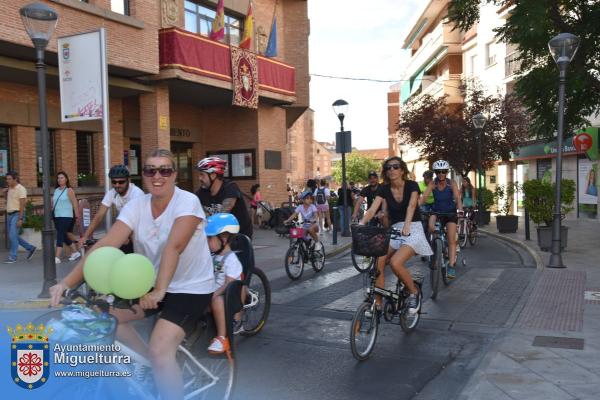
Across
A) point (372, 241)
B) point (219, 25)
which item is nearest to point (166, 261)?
point (372, 241)

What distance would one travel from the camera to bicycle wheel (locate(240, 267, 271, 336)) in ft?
18.9

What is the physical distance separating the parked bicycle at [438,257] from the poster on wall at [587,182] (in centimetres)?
1668

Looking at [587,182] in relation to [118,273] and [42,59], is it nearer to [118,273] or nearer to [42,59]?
[42,59]

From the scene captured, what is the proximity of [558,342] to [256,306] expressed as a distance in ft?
9.75

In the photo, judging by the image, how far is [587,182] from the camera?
2356cm

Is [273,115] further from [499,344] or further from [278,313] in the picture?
[499,344]

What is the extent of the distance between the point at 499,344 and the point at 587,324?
53.9 inches

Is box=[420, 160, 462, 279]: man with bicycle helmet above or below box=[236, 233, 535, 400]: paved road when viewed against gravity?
above

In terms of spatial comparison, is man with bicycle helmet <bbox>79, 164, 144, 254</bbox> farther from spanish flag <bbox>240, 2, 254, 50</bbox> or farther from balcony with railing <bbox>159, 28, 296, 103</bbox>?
spanish flag <bbox>240, 2, 254, 50</bbox>

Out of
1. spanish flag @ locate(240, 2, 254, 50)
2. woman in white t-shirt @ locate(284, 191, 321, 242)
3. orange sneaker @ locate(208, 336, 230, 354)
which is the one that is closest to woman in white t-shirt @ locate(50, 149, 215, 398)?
orange sneaker @ locate(208, 336, 230, 354)

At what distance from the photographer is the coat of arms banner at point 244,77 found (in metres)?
18.5

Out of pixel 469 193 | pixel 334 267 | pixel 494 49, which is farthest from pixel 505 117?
pixel 334 267

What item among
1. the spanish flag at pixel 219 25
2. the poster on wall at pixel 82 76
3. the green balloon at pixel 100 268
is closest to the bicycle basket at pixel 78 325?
the green balloon at pixel 100 268

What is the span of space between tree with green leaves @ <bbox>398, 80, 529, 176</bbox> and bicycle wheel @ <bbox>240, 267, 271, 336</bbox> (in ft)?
59.9
